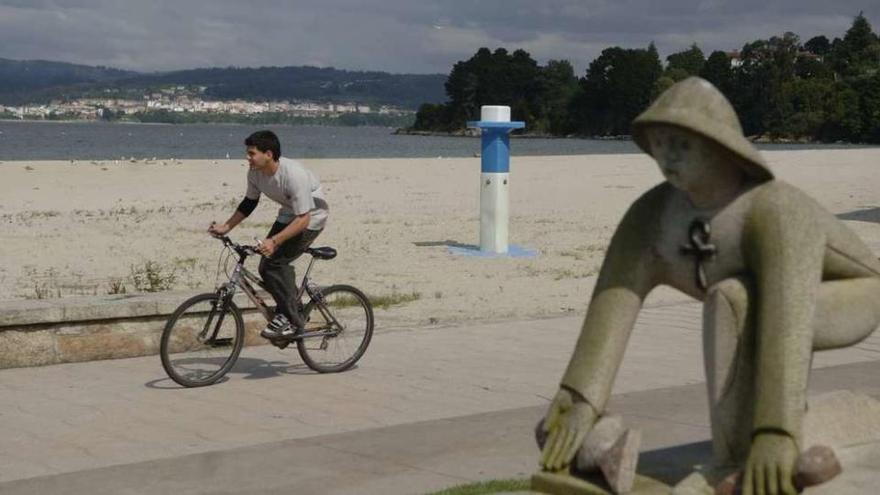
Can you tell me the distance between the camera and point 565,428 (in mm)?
5180

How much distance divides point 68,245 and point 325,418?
11.9 metres

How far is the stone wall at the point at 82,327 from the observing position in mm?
10164

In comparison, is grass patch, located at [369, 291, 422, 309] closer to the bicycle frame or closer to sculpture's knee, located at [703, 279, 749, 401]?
the bicycle frame

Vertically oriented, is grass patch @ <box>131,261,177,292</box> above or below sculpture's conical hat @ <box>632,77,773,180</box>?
below

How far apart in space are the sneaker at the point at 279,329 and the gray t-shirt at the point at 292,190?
0.66m

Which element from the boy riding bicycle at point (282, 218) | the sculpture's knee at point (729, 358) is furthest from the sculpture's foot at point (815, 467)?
the boy riding bicycle at point (282, 218)

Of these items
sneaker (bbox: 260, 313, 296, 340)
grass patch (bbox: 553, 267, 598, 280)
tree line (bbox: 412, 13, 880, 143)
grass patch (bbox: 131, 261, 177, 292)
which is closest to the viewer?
sneaker (bbox: 260, 313, 296, 340)

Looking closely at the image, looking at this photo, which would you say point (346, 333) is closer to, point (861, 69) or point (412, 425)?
point (412, 425)

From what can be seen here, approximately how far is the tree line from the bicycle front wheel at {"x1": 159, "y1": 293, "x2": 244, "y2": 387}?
339 feet

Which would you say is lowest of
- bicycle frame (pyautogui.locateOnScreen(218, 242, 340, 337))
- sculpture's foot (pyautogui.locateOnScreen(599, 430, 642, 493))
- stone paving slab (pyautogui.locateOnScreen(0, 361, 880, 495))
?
stone paving slab (pyautogui.locateOnScreen(0, 361, 880, 495))

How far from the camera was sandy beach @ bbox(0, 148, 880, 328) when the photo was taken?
1500 cm

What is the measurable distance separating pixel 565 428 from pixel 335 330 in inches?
202

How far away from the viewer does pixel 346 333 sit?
1062 centimetres

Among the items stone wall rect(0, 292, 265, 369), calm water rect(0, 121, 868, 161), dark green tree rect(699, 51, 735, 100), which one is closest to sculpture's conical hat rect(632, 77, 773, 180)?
stone wall rect(0, 292, 265, 369)
